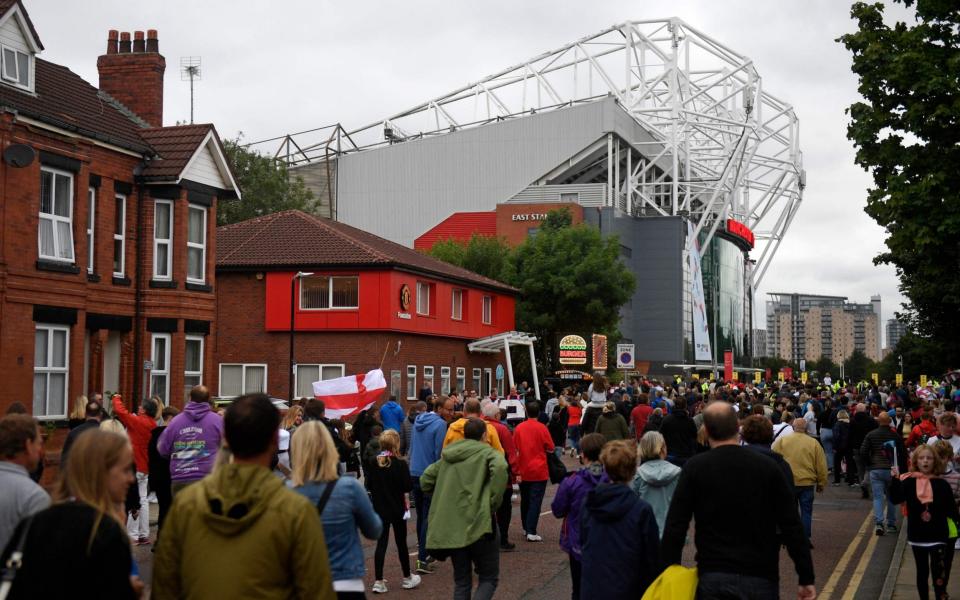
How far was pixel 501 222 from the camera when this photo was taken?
79.4 m

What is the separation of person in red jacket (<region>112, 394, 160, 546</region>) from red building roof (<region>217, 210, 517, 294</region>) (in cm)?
2524

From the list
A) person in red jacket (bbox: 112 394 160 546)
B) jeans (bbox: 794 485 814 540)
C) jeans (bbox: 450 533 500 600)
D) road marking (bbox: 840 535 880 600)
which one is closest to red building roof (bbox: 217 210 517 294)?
person in red jacket (bbox: 112 394 160 546)

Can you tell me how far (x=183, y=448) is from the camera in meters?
11.0

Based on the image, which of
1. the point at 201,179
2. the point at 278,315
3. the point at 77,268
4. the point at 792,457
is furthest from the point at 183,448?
the point at 278,315

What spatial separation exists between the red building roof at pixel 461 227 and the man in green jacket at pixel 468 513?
71423 mm

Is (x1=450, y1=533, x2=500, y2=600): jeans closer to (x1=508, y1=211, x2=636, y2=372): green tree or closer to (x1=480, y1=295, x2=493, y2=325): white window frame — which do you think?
(x1=480, y1=295, x2=493, y2=325): white window frame

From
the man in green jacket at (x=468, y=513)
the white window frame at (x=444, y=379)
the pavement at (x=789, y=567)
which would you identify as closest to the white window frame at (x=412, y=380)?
the white window frame at (x=444, y=379)

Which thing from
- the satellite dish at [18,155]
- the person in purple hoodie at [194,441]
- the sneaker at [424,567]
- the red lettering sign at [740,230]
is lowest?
the sneaker at [424,567]

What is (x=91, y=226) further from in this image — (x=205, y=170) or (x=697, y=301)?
(x=697, y=301)

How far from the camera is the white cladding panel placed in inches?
1040

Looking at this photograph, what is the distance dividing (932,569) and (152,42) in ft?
80.0

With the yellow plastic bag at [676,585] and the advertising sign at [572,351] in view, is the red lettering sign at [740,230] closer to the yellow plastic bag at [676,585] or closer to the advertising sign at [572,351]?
the advertising sign at [572,351]

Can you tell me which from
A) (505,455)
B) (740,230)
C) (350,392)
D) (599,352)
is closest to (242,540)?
(505,455)

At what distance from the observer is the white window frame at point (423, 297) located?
42531 millimetres
